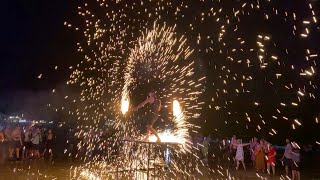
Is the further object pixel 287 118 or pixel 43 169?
pixel 287 118

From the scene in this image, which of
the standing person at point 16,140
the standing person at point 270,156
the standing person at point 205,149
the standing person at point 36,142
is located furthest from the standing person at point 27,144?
the standing person at point 270,156

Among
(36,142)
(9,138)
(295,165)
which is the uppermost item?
(9,138)

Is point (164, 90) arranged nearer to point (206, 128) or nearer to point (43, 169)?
point (43, 169)

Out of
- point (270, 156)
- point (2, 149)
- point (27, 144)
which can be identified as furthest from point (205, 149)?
point (2, 149)

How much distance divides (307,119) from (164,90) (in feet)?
46.7

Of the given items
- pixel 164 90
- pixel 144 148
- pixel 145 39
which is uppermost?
pixel 145 39

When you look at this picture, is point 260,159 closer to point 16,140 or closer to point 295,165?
point 295,165

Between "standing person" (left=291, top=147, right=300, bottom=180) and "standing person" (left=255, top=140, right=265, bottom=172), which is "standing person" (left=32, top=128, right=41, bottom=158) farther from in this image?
"standing person" (left=291, top=147, right=300, bottom=180)

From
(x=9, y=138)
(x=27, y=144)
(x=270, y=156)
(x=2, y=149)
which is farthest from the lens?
(x=2, y=149)

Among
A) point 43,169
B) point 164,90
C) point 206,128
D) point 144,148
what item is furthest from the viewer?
point 206,128

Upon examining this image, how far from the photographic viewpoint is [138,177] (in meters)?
11.4

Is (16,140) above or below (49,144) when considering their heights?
above

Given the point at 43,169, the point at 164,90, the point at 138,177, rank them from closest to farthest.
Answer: the point at 138,177
the point at 43,169
the point at 164,90

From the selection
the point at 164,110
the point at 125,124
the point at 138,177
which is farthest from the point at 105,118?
the point at 138,177
